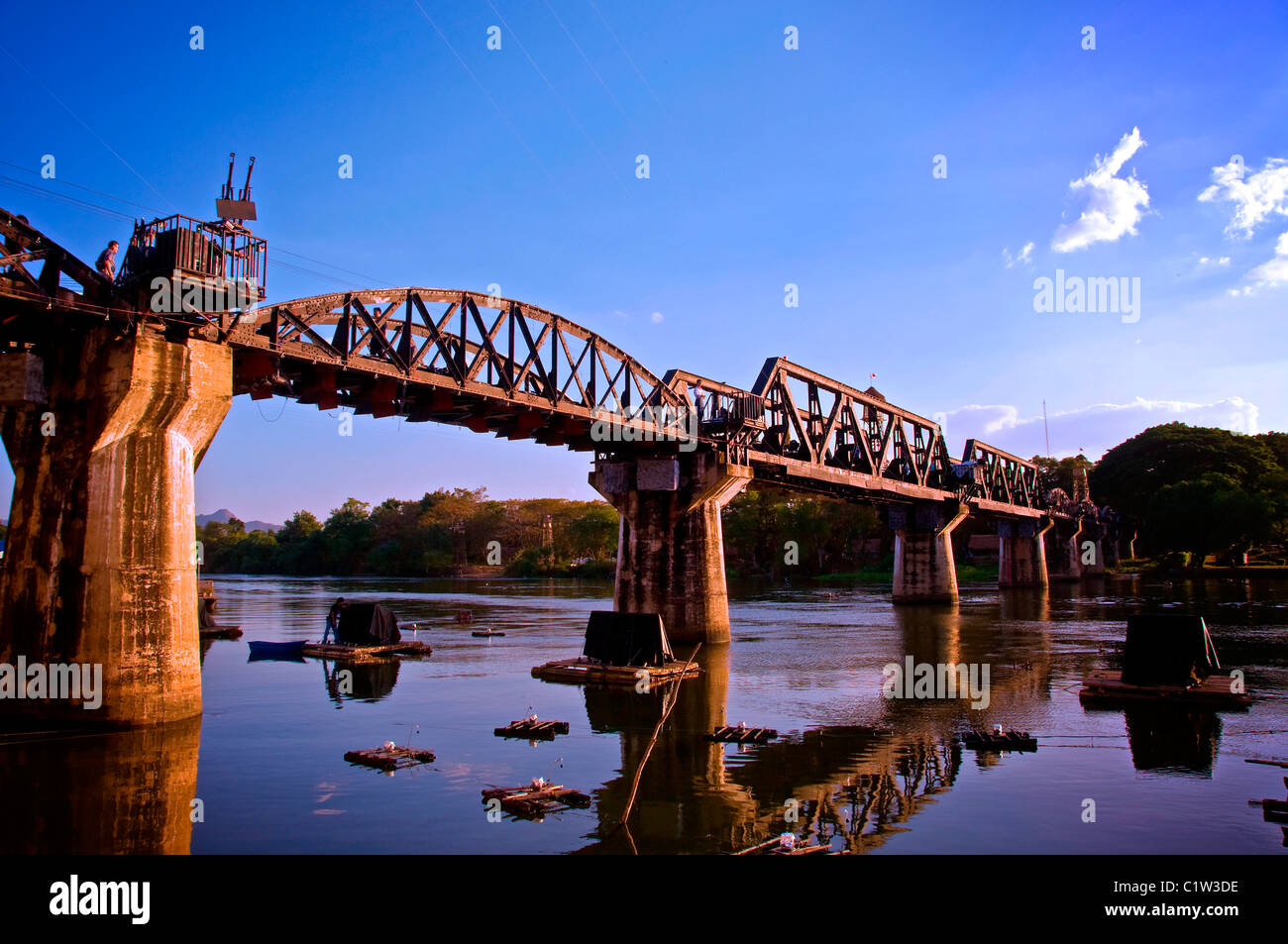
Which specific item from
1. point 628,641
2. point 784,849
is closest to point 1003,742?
point 784,849

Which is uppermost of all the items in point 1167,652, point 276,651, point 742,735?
point 1167,652

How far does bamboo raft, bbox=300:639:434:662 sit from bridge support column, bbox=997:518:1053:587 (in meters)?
101

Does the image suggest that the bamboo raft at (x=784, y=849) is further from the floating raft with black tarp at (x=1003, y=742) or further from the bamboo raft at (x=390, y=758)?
the floating raft with black tarp at (x=1003, y=742)

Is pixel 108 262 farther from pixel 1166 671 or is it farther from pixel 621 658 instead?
pixel 1166 671

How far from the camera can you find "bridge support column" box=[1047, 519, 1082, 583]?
479ft

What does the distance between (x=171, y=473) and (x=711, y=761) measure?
597 inches

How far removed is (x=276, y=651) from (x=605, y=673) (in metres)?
17.4

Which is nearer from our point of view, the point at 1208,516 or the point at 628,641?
the point at 628,641

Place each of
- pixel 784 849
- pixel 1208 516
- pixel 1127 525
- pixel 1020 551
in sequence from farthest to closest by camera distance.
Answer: pixel 1127 525 < pixel 1020 551 < pixel 1208 516 < pixel 784 849

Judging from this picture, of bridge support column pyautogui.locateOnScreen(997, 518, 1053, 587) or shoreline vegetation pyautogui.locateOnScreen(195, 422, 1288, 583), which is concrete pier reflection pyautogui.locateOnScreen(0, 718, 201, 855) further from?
bridge support column pyautogui.locateOnScreen(997, 518, 1053, 587)

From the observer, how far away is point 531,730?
24219mm

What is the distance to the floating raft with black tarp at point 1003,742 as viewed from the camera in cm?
2269

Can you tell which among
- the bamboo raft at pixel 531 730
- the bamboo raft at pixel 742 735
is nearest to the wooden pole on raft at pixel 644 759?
the bamboo raft at pixel 742 735

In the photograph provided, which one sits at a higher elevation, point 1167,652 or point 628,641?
point 1167,652
